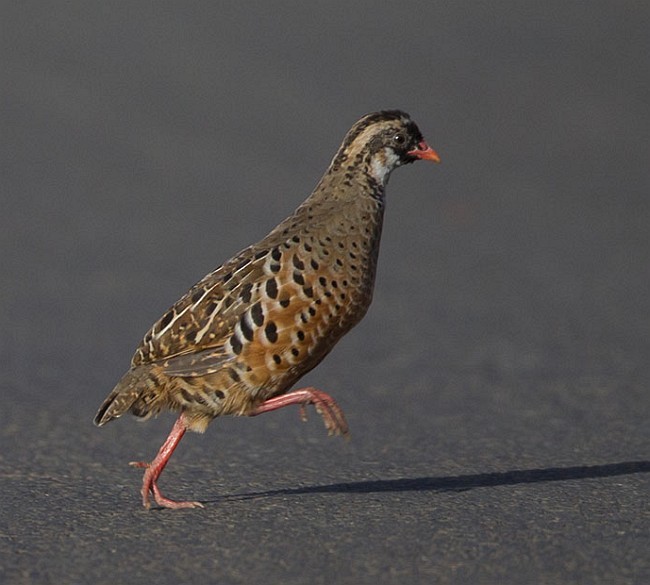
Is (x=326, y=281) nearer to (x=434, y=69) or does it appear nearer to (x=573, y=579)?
(x=573, y=579)

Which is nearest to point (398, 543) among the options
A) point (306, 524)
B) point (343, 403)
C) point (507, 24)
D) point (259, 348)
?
point (306, 524)

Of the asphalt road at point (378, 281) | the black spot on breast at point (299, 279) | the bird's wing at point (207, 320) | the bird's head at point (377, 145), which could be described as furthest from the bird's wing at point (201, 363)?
the bird's head at point (377, 145)

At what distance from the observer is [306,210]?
6.75m

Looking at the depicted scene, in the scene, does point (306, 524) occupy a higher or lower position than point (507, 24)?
lower

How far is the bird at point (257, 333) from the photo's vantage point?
20.6 ft

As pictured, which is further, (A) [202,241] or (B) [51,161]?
(B) [51,161]

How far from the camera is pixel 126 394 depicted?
6.43 metres

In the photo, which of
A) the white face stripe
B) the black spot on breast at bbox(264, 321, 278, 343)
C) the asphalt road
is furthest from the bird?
the asphalt road

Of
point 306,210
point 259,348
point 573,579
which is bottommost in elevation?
point 573,579

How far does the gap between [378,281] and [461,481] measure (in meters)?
4.96

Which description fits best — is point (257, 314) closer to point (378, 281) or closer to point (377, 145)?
point (377, 145)

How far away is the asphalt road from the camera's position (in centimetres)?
591

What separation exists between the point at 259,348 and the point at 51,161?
8513 millimetres

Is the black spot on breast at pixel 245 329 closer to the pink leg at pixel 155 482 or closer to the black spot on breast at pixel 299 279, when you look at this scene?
the black spot on breast at pixel 299 279
